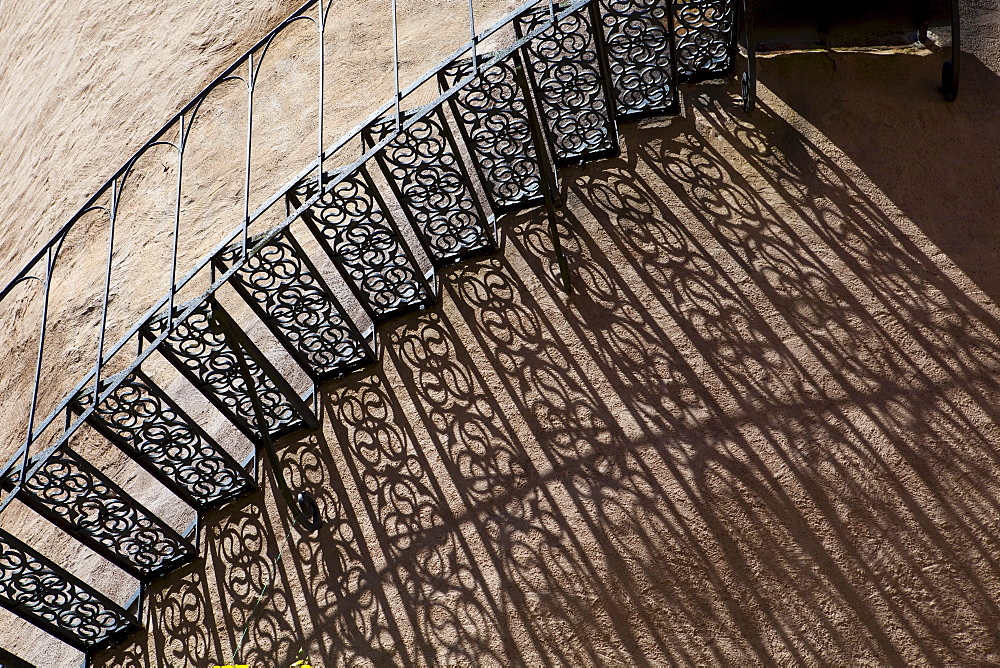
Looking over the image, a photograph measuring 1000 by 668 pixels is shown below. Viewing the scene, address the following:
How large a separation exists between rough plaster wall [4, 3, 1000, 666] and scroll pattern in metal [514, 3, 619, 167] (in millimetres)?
251

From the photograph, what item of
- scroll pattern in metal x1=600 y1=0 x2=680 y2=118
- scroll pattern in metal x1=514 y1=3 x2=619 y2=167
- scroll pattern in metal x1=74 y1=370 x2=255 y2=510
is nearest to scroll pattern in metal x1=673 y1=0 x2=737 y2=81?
scroll pattern in metal x1=600 y1=0 x2=680 y2=118

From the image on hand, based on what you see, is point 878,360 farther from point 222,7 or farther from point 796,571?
point 222,7

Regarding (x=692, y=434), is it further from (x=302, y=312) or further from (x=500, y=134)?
(x=302, y=312)

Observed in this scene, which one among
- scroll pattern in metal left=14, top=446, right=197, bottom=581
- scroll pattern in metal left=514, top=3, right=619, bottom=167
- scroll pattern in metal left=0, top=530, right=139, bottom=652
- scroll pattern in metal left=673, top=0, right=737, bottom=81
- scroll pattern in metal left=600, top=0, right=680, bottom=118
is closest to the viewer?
scroll pattern in metal left=14, top=446, right=197, bottom=581

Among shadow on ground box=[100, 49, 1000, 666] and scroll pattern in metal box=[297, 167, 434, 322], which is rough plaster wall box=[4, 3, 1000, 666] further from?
scroll pattern in metal box=[297, 167, 434, 322]

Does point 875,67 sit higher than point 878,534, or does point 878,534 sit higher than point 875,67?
point 875,67

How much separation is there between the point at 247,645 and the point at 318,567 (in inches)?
22.3

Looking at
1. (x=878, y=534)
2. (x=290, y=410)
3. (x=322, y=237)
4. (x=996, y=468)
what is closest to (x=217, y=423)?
(x=290, y=410)

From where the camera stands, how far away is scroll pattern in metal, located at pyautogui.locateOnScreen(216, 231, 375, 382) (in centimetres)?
526

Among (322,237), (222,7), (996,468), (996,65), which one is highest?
(222,7)

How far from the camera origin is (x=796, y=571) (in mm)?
5254

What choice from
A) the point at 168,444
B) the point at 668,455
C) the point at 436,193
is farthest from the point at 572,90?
the point at 168,444

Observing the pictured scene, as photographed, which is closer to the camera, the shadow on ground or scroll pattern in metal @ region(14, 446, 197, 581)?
scroll pattern in metal @ region(14, 446, 197, 581)

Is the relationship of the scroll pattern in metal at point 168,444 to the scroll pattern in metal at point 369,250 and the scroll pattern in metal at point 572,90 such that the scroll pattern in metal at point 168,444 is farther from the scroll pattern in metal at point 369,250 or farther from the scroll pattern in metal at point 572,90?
the scroll pattern in metal at point 572,90
